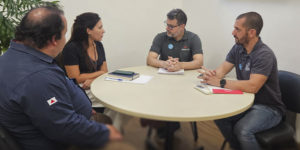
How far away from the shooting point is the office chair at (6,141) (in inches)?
33.5

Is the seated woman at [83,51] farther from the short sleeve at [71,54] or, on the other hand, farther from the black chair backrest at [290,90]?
the black chair backrest at [290,90]

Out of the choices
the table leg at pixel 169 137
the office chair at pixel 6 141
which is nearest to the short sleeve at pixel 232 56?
the table leg at pixel 169 137

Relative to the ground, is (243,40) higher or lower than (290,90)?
higher

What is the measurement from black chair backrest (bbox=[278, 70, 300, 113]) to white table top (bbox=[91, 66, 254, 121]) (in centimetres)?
46

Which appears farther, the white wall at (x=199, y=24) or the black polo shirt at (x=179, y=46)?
the black polo shirt at (x=179, y=46)

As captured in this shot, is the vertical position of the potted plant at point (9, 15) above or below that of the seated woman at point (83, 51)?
above

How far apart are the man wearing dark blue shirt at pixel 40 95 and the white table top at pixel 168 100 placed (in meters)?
0.27

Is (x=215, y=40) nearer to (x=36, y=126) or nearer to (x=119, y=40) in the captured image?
(x=119, y=40)

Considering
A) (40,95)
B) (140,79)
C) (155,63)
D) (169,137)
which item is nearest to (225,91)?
(169,137)

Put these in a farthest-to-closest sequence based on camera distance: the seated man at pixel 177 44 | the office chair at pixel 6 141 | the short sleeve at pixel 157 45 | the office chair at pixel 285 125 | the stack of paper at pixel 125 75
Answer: the short sleeve at pixel 157 45 → the seated man at pixel 177 44 → the stack of paper at pixel 125 75 → the office chair at pixel 285 125 → the office chair at pixel 6 141

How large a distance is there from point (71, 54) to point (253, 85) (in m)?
1.46

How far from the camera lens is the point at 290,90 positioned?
165 centimetres

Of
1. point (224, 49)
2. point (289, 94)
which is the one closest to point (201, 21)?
point (224, 49)

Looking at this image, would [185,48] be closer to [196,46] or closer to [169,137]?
[196,46]
